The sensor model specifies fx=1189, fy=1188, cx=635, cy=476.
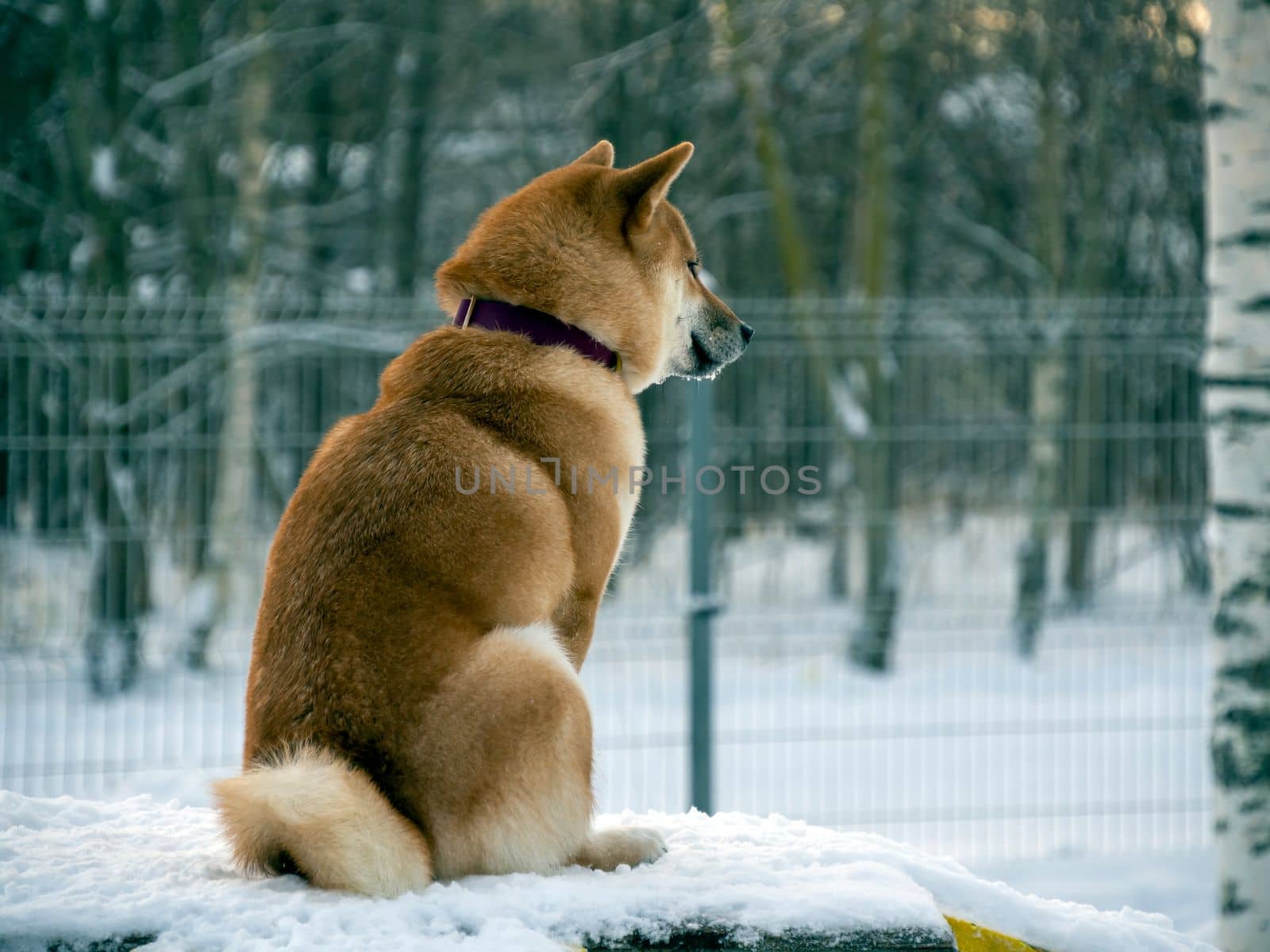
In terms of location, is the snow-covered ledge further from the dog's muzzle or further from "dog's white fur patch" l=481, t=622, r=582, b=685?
the dog's muzzle

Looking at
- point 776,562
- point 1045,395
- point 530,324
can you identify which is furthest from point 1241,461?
point 1045,395

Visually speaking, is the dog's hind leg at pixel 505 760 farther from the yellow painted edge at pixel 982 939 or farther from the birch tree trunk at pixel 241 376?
the birch tree trunk at pixel 241 376

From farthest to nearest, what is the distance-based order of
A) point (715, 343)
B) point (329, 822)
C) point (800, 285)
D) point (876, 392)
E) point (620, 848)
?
point (800, 285)
point (876, 392)
point (715, 343)
point (620, 848)
point (329, 822)

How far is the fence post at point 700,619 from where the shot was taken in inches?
199

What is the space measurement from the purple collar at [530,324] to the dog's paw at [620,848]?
110cm

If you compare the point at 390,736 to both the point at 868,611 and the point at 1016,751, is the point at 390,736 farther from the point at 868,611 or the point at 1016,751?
the point at 1016,751

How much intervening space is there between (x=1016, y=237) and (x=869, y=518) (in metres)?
8.31

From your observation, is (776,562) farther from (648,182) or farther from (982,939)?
(982,939)

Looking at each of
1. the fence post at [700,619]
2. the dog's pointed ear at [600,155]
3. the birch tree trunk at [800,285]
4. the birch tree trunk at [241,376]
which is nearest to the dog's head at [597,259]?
the dog's pointed ear at [600,155]

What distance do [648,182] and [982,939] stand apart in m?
1.88

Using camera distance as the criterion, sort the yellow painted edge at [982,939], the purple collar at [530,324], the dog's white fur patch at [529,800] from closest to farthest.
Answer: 1. the dog's white fur patch at [529,800]
2. the yellow painted edge at [982,939]
3. the purple collar at [530,324]

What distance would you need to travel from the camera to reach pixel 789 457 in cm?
643

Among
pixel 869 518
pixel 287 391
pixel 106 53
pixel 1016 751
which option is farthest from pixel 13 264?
pixel 1016 751

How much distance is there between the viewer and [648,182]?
2.91 m
